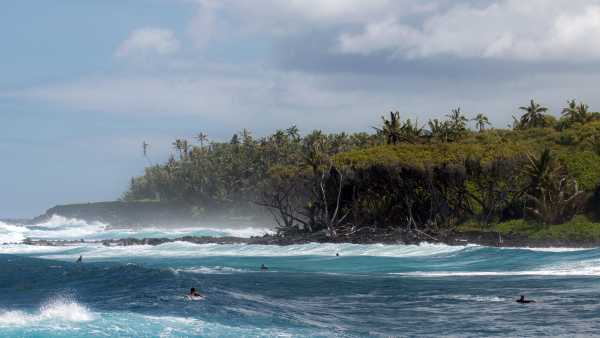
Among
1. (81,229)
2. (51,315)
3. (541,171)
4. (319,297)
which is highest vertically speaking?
(541,171)

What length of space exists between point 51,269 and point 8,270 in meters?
2.43

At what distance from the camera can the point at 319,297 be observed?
35500 mm

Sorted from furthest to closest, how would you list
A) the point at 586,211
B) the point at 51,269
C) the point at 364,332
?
the point at 586,211
the point at 51,269
the point at 364,332

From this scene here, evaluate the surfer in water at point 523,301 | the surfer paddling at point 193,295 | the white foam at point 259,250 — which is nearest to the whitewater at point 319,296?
the surfer in water at point 523,301

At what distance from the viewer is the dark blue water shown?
2641 cm

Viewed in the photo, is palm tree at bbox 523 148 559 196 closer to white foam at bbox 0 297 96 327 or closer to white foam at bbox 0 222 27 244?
white foam at bbox 0 297 96 327

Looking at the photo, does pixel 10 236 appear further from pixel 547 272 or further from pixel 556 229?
pixel 547 272

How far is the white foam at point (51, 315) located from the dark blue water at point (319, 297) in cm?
4

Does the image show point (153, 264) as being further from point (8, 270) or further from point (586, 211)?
point (586, 211)

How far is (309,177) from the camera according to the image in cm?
7500

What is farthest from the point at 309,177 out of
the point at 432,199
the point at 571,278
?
the point at 571,278

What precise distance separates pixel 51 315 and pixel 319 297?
11532 millimetres

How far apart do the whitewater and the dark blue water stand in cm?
6

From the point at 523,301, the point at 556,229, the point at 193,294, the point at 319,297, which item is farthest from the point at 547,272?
the point at 193,294
